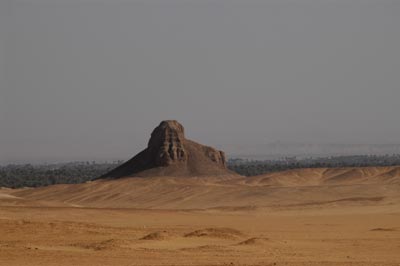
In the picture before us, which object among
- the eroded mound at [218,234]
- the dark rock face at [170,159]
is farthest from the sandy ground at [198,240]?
the dark rock face at [170,159]

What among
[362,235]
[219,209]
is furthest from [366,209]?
[362,235]

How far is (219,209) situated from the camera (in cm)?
5431


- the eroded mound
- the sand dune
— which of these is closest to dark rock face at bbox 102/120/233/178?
A: the sand dune

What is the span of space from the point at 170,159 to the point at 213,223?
142 ft

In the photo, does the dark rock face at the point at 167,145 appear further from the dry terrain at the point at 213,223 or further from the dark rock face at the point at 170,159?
the dry terrain at the point at 213,223

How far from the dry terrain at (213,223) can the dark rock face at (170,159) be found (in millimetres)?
3631

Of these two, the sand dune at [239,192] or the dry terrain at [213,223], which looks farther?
the sand dune at [239,192]

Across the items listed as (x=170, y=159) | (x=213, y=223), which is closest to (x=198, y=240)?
(x=213, y=223)

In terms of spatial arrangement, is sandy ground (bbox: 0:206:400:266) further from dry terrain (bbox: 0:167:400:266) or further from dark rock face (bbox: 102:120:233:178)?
dark rock face (bbox: 102:120:233:178)

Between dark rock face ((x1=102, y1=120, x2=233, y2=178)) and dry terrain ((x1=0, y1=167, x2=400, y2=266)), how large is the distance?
11.9 feet

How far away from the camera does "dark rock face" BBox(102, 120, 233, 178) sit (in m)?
84.6

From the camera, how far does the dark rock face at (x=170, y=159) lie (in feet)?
278

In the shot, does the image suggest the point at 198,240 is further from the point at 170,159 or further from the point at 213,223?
the point at 170,159

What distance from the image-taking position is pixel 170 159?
8506 centimetres
